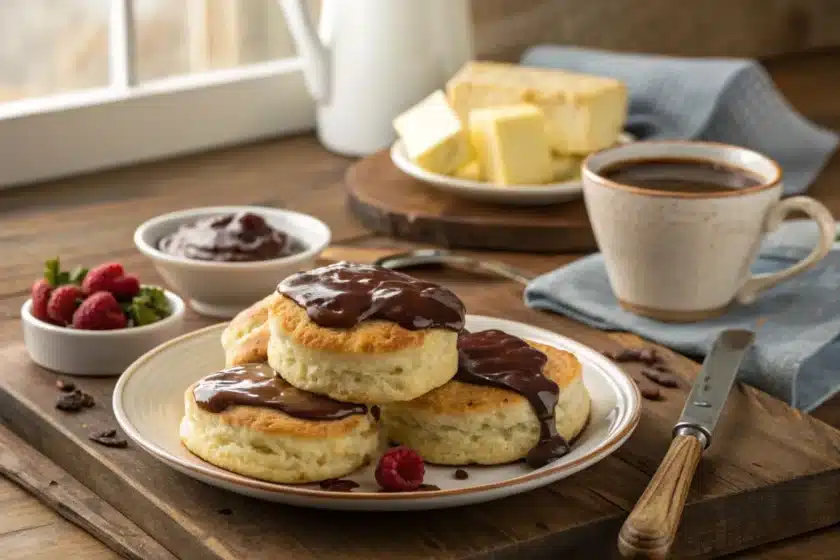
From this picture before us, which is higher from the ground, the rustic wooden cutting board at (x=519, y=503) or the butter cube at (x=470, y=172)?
the butter cube at (x=470, y=172)

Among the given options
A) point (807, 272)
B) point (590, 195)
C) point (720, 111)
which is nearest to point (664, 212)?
point (590, 195)

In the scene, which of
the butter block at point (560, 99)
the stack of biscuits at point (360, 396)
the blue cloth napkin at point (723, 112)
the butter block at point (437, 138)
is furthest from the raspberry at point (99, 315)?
the blue cloth napkin at point (723, 112)

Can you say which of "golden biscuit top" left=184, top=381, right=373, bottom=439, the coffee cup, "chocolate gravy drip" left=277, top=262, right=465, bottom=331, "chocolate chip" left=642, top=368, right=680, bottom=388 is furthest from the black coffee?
"golden biscuit top" left=184, top=381, right=373, bottom=439

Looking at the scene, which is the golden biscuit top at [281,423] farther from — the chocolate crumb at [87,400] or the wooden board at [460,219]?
the wooden board at [460,219]

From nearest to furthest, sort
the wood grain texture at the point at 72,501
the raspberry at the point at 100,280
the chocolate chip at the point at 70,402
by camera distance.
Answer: the wood grain texture at the point at 72,501 → the chocolate chip at the point at 70,402 → the raspberry at the point at 100,280

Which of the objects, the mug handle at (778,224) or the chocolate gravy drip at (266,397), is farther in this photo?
the mug handle at (778,224)

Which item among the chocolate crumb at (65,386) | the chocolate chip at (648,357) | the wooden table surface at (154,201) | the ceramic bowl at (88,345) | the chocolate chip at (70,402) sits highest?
the ceramic bowl at (88,345)

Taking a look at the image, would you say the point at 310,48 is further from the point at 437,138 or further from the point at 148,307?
the point at 148,307

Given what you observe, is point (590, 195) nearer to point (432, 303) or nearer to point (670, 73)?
point (432, 303)
